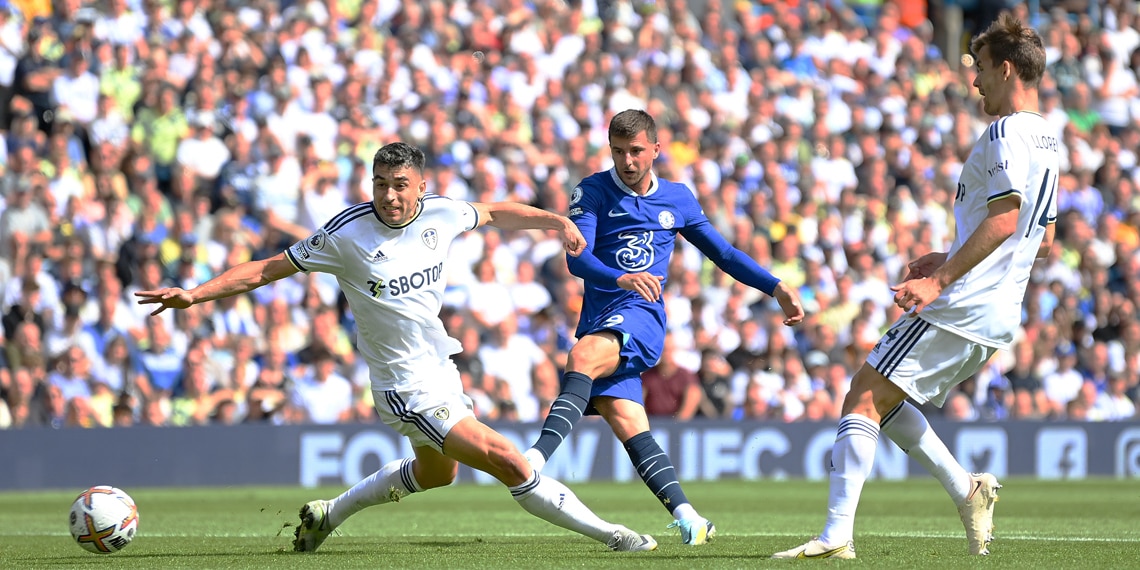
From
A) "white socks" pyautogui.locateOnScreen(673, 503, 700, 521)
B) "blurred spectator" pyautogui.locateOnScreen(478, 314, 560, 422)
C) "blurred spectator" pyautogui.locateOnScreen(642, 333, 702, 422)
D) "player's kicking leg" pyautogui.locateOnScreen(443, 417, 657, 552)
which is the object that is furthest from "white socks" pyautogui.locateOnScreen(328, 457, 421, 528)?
"blurred spectator" pyautogui.locateOnScreen(642, 333, 702, 422)

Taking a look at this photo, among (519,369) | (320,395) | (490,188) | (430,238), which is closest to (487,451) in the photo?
(430,238)

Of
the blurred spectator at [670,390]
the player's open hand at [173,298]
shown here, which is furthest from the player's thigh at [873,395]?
the blurred spectator at [670,390]

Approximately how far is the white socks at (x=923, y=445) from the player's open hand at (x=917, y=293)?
0.98 meters

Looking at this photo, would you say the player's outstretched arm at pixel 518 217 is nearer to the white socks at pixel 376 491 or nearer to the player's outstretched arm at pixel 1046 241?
the white socks at pixel 376 491

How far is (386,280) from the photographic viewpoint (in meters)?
8.06

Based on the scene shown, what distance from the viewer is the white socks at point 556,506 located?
7.88 metres

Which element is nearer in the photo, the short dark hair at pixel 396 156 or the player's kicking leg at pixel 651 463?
the short dark hair at pixel 396 156

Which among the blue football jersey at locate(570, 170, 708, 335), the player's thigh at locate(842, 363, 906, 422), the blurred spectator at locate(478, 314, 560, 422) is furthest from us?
the blurred spectator at locate(478, 314, 560, 422)

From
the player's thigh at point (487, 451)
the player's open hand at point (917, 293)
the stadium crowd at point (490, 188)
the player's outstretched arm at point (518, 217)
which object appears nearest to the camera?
the player's open hand at point (917, 293)

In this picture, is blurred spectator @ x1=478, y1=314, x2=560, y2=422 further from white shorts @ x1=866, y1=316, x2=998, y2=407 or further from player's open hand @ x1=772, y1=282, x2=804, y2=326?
white shorts @ x1=866, y1=316, x2=998, y2=407

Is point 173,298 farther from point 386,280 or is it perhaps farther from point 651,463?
point 651,463

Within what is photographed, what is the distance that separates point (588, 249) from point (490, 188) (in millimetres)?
9986

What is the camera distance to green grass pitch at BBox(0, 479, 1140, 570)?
7645 mm

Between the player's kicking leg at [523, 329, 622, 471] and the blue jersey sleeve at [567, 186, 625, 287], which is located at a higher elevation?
the blue jersey sleeve at [567, 186, 625, 287]
